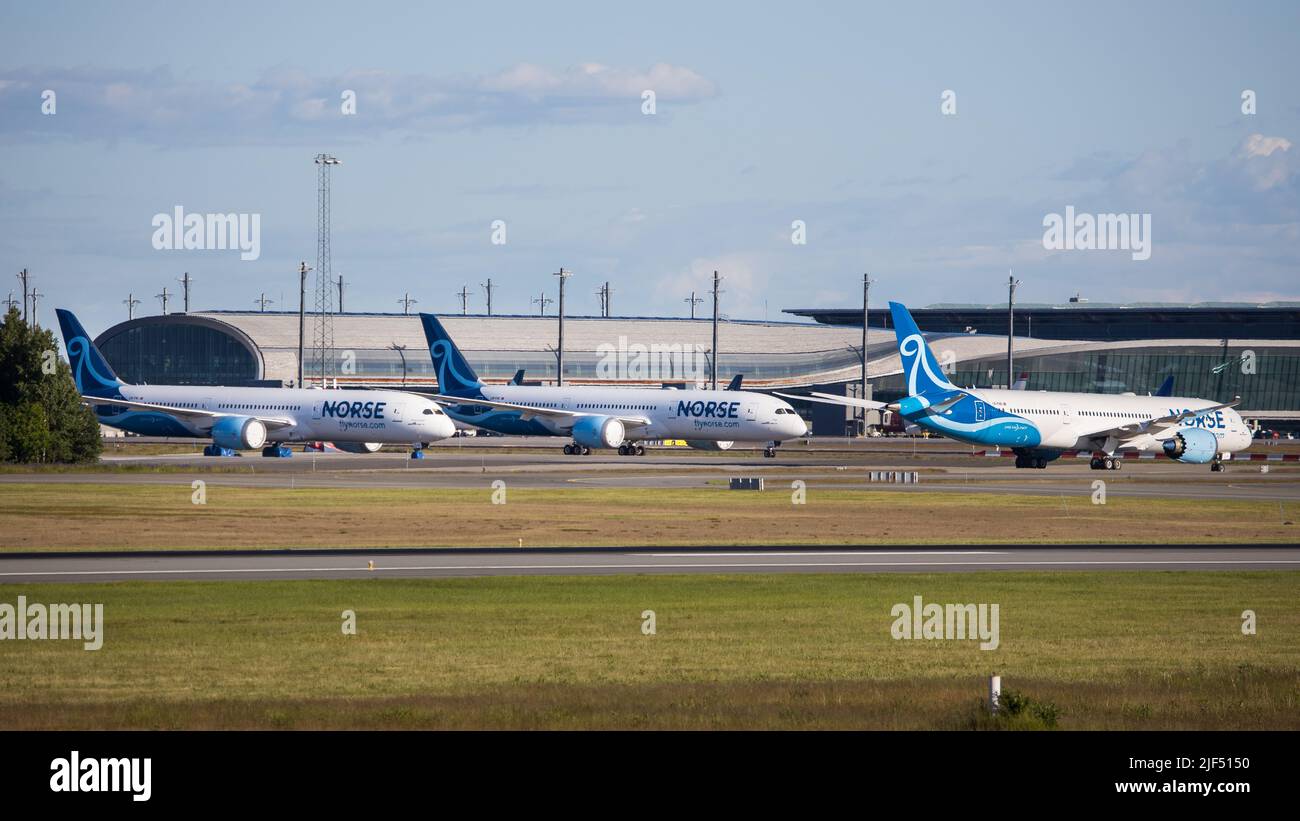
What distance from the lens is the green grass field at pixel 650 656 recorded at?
1912 cm

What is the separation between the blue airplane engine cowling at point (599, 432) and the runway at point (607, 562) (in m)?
58.3

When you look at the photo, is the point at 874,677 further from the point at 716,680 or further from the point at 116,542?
the point at 116,542

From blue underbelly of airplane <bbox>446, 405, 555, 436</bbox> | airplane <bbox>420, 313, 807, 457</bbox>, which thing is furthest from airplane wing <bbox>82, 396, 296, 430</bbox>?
blue underbelly of airplane <bbox>446, 405, 555, 436</bbox>

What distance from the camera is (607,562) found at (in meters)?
38.1

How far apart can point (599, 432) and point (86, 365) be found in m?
34.2

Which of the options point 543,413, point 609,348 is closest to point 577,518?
point 543,413

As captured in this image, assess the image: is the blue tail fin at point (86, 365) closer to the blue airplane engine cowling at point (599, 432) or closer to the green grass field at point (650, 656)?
the blue airplane engine cowling at point (599, 432)

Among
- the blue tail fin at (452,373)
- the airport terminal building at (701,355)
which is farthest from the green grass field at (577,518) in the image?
the airport terminal building at (701,355)

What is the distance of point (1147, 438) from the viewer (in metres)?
98.5

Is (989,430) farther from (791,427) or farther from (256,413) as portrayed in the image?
(256,413)

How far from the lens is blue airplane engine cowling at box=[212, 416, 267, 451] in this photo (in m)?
93.8

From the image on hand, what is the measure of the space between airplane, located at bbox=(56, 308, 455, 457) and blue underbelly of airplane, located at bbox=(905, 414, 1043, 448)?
29.6 m

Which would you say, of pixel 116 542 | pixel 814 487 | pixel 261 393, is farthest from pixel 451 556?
pixel 261 393
